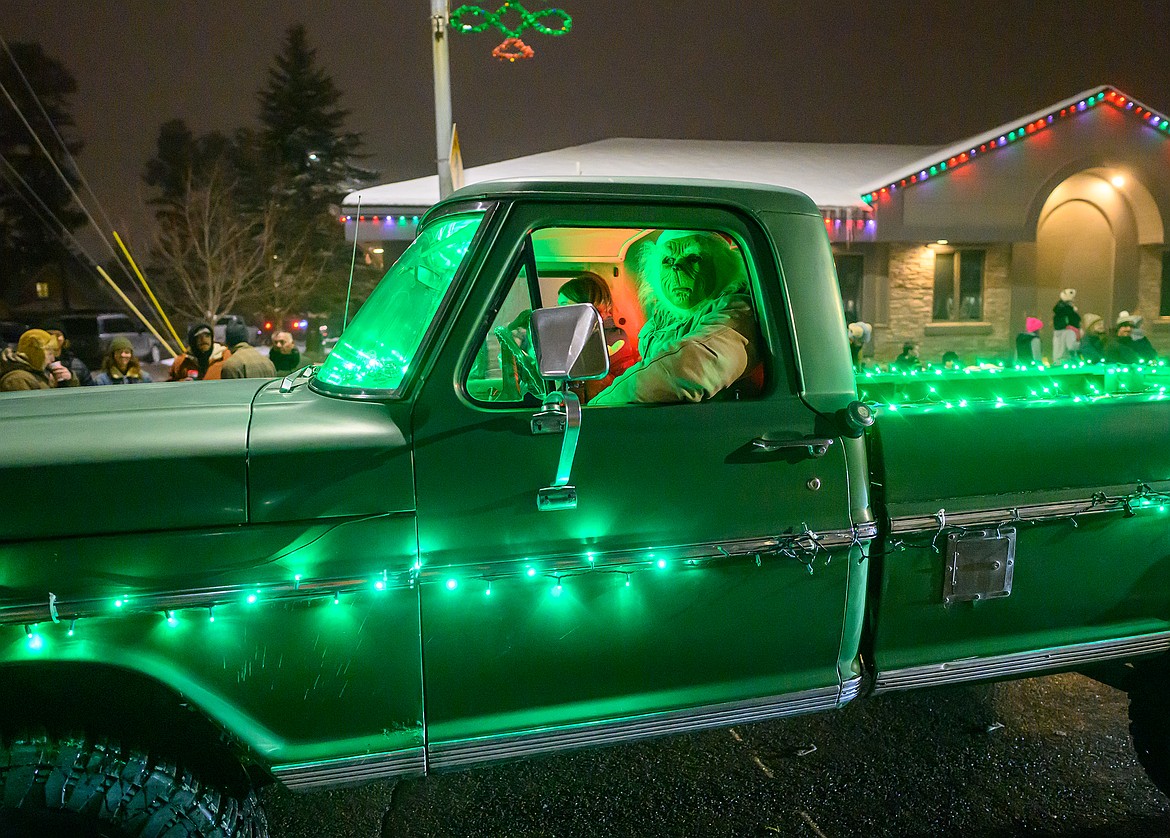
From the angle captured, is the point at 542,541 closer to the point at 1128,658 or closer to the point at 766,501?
the point at 766,501

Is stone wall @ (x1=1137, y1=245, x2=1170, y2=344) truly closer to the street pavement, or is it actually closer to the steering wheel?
the street pavement

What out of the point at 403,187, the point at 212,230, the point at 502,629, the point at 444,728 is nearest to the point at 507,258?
the point at 502,629

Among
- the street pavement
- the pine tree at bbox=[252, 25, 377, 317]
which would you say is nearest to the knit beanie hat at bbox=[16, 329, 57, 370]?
the street pavement

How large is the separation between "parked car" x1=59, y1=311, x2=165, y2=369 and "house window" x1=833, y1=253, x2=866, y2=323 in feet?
59.9

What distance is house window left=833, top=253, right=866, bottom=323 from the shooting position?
57.9 feet

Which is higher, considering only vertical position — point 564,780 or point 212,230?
point 212,230

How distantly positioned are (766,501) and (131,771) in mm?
1865

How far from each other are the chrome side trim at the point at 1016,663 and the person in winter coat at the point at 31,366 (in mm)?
6367

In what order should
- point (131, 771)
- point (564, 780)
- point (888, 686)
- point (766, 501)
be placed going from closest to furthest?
point (131, 771), point (766, 501), point (888, 686), point (564, 780)

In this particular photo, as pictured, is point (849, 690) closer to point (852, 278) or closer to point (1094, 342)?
point (1094, 342)

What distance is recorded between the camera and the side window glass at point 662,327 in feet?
8.47

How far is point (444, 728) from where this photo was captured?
93.1 inches

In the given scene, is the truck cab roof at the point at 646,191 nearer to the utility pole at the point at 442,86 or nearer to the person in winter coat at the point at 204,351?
the person in winter coat at the point at 204,351

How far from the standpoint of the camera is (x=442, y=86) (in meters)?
9.33
